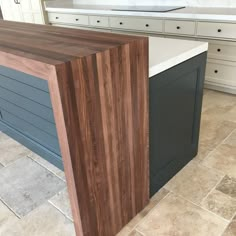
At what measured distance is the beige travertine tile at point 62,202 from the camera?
1.53 meters

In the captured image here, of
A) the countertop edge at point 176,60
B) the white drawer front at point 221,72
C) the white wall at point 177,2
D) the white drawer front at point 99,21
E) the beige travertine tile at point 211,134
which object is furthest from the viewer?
the white drawer front at point 99,21

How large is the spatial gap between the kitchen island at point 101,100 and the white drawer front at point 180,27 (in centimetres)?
137

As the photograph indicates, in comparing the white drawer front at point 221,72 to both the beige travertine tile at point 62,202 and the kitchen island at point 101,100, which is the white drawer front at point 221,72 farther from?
the beige travertine tile at point 62,202

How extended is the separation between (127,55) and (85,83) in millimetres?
242

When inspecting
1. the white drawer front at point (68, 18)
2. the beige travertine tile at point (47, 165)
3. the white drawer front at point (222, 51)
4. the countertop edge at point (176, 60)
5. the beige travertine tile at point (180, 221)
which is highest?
the countertop edge at point (176, 60)

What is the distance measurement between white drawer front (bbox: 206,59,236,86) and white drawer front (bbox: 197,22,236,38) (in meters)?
0.30

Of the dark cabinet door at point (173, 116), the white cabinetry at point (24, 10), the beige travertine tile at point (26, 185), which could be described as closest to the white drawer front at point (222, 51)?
the dark cabinet door at point (173, 116)

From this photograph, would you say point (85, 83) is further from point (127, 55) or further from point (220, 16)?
point (220, 16)

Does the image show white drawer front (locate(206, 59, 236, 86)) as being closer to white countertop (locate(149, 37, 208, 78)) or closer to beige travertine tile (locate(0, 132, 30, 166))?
white countertop (locate(149, 37, 208, 78))

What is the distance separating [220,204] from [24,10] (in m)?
4.37

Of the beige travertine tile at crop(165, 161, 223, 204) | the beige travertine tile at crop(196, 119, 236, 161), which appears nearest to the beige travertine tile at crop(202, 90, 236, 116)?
the beige travertine tile at crop(196, 119, 236, 161)

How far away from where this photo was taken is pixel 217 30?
2604mm

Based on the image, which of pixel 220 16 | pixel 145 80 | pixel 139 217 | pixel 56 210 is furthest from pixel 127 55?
pixel 220 16

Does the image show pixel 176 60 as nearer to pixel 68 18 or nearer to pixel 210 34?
pixel 210 34
